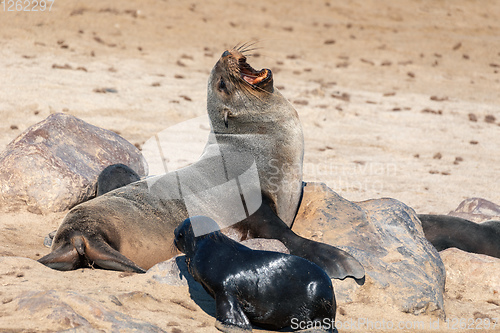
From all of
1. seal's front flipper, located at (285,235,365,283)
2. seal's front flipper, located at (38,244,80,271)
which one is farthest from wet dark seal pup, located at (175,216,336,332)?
seal's front flipper, located at (38,244,80,271)

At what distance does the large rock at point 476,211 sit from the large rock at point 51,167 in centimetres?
402

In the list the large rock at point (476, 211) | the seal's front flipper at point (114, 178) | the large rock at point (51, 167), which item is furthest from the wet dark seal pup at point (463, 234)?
the large rock at point (51, 167)

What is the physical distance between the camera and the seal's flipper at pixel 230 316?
11.3 ft

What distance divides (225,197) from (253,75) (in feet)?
3.75

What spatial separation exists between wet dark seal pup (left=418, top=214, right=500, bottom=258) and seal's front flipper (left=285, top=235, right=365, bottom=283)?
6.82 feet

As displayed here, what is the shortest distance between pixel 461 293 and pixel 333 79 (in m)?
8.24

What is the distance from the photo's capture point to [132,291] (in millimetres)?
3746

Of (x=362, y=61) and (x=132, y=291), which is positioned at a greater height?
(x=132, y=291)

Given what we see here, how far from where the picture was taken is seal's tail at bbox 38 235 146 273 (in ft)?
13.9

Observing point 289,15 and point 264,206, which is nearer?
point 264,206

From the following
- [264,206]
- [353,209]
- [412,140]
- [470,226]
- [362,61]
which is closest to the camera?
[264,206]

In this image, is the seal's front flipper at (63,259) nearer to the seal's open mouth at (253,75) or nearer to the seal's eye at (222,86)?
the seal's eye at (222,86)

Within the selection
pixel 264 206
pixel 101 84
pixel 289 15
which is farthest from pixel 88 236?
pixel 289 15

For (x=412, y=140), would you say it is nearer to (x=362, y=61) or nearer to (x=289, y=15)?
(x=362, y=61)
